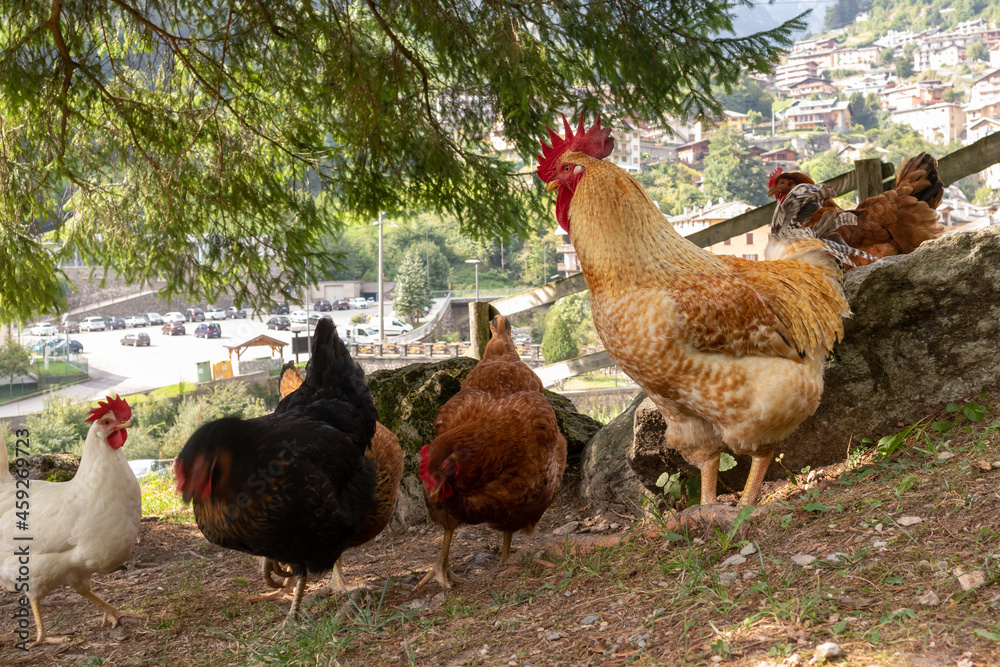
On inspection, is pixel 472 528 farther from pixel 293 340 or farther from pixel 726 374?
pixel 293 340

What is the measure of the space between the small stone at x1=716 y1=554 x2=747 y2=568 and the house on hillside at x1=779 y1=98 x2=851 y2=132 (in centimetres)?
5035

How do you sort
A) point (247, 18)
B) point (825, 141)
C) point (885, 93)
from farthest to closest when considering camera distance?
point (885, 93), point (825, 141), point (247, 18)

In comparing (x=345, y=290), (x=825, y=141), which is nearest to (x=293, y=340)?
(x=345, y=290)

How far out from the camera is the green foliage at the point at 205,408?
21.7m

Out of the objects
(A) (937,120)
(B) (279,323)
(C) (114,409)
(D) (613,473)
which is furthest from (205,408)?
(A) (937,120)

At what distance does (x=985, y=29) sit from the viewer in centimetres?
7150

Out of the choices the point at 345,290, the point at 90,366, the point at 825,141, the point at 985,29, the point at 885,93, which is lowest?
the point at 90,366

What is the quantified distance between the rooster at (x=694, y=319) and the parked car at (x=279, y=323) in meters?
26.8

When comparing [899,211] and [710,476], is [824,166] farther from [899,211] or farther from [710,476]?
[710,476]

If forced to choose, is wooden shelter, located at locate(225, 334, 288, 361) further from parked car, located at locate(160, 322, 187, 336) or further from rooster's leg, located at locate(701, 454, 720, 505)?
rooster's leg, located at locate(701, 454, 720, 505)

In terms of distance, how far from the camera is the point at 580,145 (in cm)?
288

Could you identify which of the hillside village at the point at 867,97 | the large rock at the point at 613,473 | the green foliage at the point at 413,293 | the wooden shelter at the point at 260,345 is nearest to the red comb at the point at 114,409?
the large rock at the point at 613,473

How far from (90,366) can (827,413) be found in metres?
28.3

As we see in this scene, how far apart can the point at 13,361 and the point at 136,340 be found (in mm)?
4484
